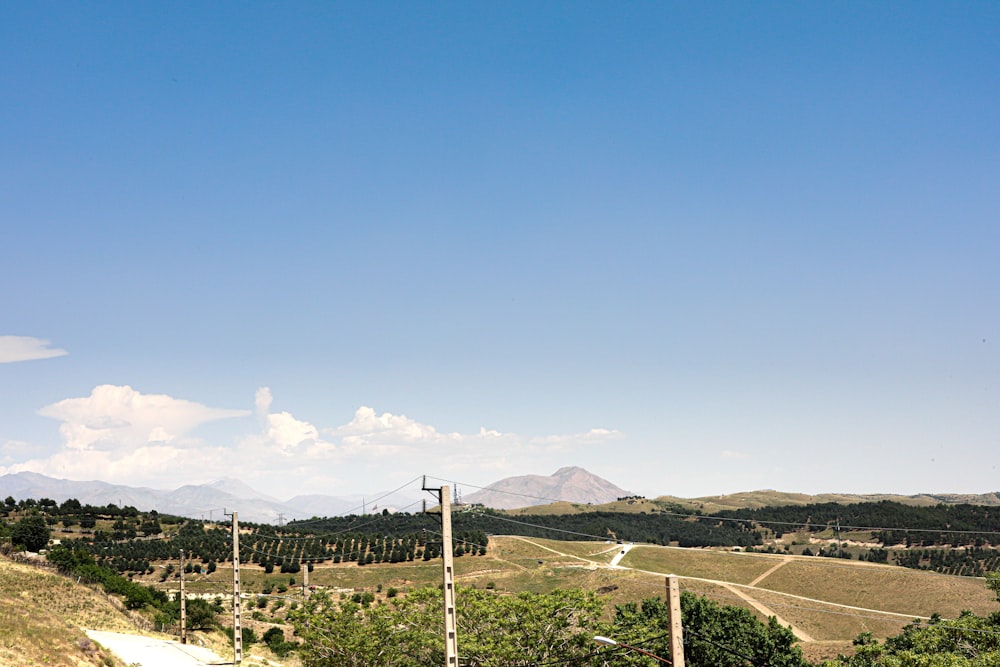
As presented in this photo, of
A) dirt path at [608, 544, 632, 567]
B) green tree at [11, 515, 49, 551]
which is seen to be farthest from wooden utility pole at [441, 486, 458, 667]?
dirt path at [608, 544, 632, 567]

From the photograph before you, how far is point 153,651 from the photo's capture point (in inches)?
1989

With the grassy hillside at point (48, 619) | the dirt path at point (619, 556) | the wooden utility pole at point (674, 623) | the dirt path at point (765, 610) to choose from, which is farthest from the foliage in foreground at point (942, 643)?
the dirt path at point (619, 556)

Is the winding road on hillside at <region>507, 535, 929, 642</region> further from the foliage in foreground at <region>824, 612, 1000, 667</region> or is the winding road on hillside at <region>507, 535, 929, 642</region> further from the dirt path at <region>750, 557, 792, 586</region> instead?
the foliage in foreground at <region>824, 612, 1000, 667</region>

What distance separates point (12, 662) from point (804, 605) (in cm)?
9507

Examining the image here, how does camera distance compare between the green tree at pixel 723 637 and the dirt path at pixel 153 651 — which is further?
the green tree at pixel 723 637

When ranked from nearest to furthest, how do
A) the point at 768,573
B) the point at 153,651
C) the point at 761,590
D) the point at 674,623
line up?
1. the point at 674,623
2. the point at 153,651
3. the point at 761,590
4. the point at 768,573

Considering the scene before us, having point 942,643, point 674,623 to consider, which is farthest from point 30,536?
point 942,643

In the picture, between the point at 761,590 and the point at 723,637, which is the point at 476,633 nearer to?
the point at 723,637

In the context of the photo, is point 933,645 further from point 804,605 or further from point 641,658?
point 804,605

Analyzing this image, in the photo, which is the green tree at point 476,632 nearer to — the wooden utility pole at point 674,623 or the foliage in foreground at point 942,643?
the foliage in foreground at point 942,643

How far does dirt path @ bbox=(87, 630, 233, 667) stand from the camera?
1857 inches

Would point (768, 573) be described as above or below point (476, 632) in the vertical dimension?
below

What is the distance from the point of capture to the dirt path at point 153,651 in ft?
155

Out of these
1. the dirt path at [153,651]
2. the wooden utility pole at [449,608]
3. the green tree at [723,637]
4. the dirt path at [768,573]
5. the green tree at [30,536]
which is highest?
the wooden utility pole at [449,608]
